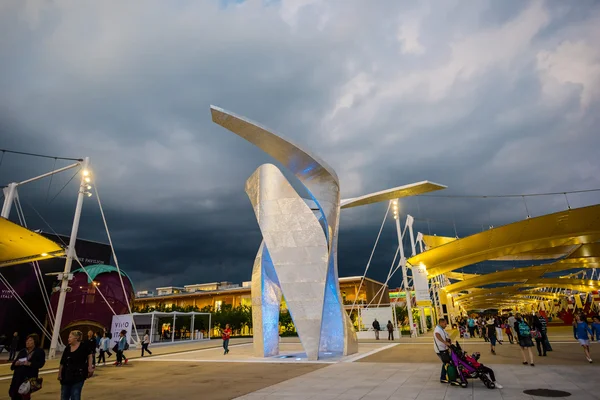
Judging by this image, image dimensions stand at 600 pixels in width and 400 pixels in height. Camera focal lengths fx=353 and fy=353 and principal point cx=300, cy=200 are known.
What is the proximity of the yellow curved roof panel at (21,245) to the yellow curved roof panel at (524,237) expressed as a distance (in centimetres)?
2471

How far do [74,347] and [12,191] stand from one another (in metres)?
22.8

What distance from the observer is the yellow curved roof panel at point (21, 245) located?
17.1 meters

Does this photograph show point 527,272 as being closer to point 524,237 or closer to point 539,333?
point 524,237

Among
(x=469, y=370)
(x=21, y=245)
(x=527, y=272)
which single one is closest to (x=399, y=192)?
(x=469, y=370)

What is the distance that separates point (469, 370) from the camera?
7891 mm

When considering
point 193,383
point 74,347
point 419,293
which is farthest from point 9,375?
point 419,293

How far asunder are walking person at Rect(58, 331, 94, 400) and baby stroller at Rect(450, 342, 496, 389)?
737cm

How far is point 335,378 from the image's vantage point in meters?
9.62

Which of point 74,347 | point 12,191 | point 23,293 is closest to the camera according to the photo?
point 74,347

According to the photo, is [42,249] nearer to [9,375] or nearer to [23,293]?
[9,375]

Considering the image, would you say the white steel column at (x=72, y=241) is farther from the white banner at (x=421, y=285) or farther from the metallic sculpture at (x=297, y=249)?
the white banner at (x=421, y=285)

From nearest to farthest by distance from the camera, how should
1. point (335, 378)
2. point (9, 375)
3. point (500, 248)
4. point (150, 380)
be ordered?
point (335, 378) → point (150, 380) → point (9, 375) → point (500, 248)

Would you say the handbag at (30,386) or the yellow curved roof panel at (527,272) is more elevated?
the yellow curved roof panel at (527,272)

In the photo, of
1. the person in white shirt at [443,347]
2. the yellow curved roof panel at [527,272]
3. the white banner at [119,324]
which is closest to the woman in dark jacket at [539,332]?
the person in white shirt at [443,347]
